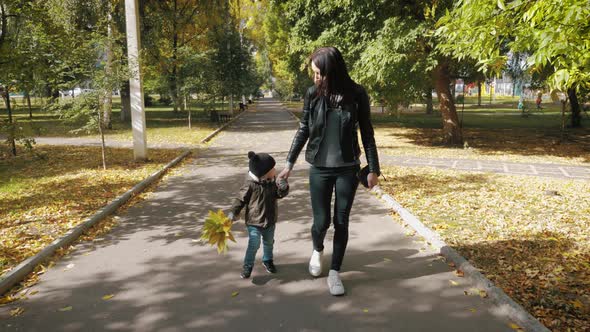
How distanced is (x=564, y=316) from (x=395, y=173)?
249 inches

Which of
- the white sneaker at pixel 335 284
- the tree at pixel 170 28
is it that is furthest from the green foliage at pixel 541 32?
the tree at pixel 170 28

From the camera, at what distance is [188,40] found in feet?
88.1

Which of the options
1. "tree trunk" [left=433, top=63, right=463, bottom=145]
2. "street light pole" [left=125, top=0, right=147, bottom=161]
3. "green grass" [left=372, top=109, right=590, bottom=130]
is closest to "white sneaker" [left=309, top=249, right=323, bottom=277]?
"street light pole" [left=125, top=0, right=147, bottom=161]

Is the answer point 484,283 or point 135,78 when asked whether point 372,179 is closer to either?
point 484,283

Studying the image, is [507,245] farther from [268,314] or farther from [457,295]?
[268,314]

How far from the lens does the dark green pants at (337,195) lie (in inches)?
140

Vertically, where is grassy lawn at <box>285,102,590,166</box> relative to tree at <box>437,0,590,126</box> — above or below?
below

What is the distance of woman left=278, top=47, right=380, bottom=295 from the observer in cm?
347

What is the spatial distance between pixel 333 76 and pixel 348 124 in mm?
422

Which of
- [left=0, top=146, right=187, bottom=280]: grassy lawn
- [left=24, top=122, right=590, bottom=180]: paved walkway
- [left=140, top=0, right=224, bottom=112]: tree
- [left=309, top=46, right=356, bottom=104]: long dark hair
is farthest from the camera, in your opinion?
[left=140, top=0, right=224, bottom=112]: tree

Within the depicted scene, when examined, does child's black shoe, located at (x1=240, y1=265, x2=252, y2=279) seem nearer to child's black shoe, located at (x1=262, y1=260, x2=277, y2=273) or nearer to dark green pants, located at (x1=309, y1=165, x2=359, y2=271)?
child's black shoe, located at (x1=262, y1=260, x2=277, y2=273)

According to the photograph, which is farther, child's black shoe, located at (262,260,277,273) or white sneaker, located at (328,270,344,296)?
child's black shoe, located at (262,260,277,273)

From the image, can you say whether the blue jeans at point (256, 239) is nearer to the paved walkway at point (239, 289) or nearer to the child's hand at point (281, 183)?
the paved walkway at point (239, 289)

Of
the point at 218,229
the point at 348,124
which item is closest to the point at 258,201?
the point at 218,229
